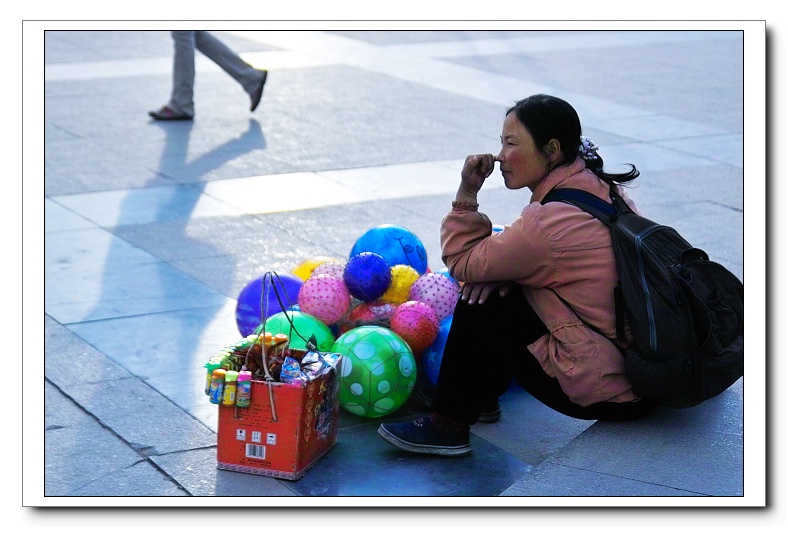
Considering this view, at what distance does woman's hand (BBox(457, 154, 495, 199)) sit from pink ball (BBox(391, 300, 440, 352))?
841 mm

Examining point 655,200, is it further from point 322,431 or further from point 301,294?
point 322,431

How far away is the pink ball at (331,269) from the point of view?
4.72m

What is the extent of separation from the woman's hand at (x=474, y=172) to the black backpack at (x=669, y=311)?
0.80 feet

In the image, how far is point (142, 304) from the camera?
566 centimetres

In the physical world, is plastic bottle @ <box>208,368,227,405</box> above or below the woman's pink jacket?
below

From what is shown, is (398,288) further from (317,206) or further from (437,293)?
(317,206)

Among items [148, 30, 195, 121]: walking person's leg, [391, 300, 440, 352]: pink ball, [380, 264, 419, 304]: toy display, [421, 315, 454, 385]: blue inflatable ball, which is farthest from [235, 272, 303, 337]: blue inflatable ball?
[148, 30, 195, 121]: walking person's leg

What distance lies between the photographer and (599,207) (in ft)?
12.0

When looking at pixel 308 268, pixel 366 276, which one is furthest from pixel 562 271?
pixel 308 268

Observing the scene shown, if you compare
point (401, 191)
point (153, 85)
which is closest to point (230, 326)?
point (401, 191)

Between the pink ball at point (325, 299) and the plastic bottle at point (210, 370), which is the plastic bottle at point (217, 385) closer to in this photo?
the plastic bottle at point (210, 370)

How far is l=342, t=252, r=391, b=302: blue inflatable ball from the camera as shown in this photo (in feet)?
14.8

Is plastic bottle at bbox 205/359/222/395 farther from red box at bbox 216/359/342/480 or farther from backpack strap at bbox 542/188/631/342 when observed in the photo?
backpack strap at bbox 542/188/631/342

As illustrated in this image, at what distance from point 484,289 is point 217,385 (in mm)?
1001
